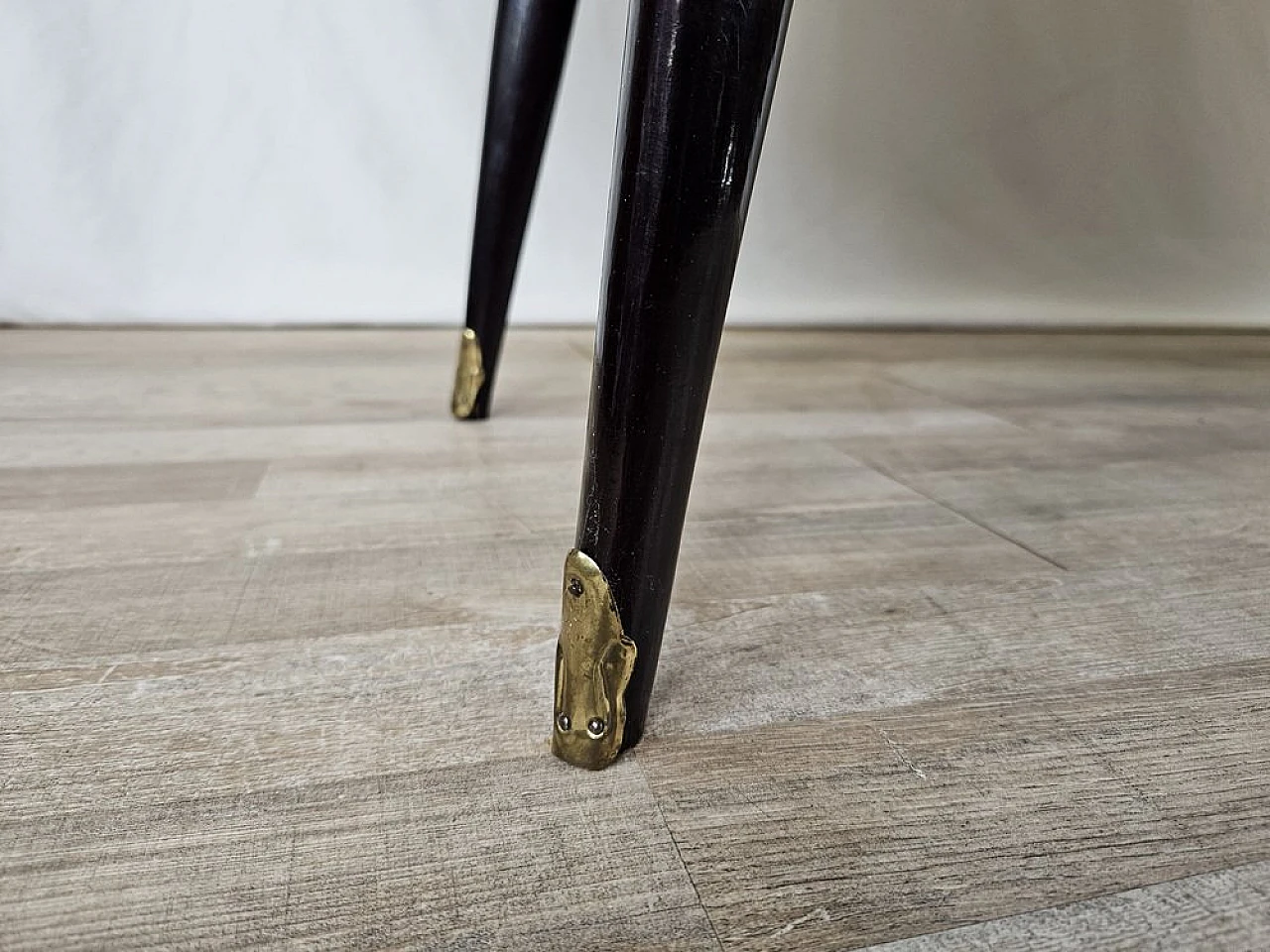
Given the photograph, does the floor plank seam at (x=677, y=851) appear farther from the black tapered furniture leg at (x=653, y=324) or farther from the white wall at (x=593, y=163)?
the white wall at (x=593, y=163)

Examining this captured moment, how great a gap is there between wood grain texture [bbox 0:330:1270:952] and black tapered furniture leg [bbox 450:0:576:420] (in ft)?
0.33

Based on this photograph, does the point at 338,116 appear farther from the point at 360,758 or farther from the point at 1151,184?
the point at 1151,184

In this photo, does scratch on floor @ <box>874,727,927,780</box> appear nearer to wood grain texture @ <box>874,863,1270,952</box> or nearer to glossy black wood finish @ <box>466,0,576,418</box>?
wood grain texture @ <box>874,863,1270,952</box>

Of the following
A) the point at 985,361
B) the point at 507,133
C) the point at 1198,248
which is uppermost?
the point at 507,133

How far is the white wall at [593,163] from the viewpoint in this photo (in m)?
1.16

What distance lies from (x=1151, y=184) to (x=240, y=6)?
1.31 meters

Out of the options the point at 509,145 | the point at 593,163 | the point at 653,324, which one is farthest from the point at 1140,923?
the point at 593,163

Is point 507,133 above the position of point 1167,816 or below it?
above

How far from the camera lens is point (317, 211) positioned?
1.26 metres

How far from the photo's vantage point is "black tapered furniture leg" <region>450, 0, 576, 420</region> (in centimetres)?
67

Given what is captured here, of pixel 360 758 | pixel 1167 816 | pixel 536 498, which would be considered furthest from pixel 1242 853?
pixel 536 498

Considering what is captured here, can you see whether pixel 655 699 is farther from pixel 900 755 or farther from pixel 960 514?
pixel 960 514

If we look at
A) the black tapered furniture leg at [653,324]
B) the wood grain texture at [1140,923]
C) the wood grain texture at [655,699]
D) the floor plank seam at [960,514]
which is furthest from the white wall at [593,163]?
the wood grain texture at [1140,923]

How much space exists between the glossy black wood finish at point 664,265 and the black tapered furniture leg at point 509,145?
1.28ft
